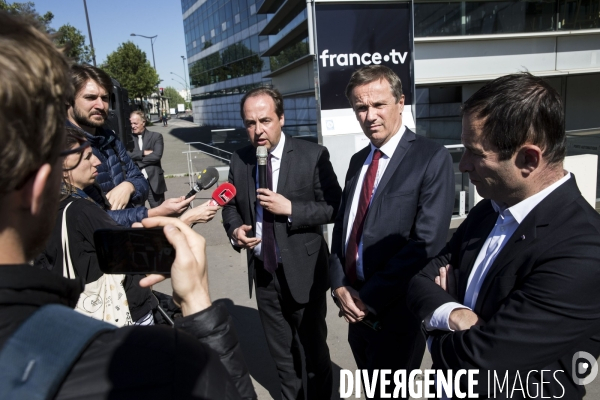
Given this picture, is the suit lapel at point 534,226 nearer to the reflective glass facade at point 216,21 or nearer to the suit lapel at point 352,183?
the suit lapel at point 352,183

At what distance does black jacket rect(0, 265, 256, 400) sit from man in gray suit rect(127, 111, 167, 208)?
706cm

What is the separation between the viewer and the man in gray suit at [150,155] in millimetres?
7527

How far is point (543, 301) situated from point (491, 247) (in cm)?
36

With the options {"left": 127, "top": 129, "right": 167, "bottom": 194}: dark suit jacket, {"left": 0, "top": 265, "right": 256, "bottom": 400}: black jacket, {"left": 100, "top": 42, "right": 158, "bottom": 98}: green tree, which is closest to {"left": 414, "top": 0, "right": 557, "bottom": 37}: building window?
{"left": 127, "top": 129, "right": 167, "bottom": 194}: dark suit jacket

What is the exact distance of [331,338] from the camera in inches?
Answer: 164

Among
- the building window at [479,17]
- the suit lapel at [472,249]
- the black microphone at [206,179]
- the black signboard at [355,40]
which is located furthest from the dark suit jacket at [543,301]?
the building window at [479,17]

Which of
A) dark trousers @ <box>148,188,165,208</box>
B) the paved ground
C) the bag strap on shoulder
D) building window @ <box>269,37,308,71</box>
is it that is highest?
building window @ <box>269,37,308,71</box>

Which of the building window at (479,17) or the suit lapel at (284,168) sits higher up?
the building window at (479,17)

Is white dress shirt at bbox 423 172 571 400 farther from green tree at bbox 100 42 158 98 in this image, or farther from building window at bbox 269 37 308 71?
green tree at bbox 100 42 158 98

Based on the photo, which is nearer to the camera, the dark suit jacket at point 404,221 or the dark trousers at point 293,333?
the dark suit jacket at point 404,221

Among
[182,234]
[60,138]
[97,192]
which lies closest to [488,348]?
[182,234]

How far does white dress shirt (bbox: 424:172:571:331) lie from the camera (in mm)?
1634

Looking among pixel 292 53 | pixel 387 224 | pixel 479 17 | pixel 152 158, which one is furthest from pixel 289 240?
pixel 292 53

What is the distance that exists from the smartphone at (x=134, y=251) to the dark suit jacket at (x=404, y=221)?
4.74ft
